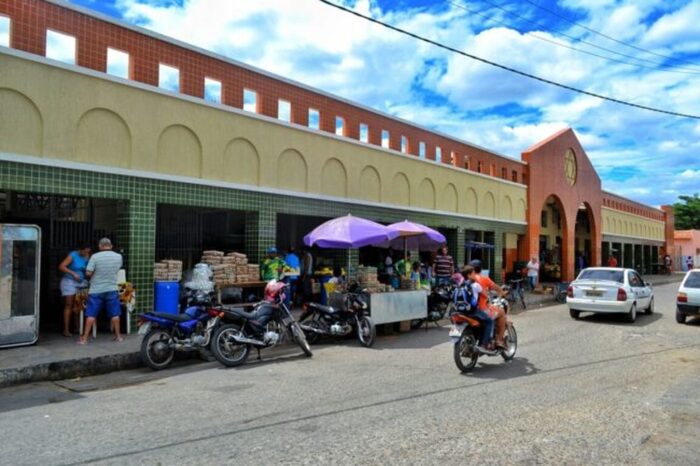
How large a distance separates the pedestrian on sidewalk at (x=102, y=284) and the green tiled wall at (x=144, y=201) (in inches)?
54.0

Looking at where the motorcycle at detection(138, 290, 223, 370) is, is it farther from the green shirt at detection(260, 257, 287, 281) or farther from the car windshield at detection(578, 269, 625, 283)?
the car windshield at detection(578, 269, 625, 283)

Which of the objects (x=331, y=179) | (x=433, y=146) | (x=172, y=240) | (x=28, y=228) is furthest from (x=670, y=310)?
(x=28, y=228)

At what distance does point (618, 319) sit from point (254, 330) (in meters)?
11.2

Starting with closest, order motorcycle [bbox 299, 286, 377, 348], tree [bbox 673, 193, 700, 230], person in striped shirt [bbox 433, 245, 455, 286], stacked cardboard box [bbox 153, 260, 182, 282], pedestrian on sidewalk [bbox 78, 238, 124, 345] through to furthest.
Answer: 1. pedestrian on sidewalk [bbox 78, 238, 124, 345]
2. motorcycle [bbox 299, 286, 377, 348]
3. stacked cardboard box [bbox 153, 260, 182, 282]
4. person in striped shirt [bbox 433, 245, 455, 286]
5. tree [bbox 673, 193, 700, 230]

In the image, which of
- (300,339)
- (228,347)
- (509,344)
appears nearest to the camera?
(228,347)

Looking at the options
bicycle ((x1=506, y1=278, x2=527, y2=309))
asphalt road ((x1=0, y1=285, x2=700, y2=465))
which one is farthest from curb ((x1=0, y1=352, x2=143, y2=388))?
bicycle ((x1=506, y1=278, x2=527, y2=309))

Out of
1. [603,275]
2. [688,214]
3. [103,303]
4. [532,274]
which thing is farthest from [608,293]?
[688,214]

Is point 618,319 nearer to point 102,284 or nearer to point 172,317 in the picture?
point 172,317

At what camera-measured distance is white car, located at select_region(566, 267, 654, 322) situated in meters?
14.8

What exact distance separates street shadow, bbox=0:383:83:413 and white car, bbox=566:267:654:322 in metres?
12.8

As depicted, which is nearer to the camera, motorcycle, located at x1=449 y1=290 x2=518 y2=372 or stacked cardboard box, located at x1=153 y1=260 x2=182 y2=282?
motorcycle, located at x1=449 y1=290 x2=518 y2=372

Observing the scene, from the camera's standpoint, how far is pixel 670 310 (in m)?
19.0

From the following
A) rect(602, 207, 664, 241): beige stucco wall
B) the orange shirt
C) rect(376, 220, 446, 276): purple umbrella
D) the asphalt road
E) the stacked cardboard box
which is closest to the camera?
the asphalt road

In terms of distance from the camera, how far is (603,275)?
627 inches
